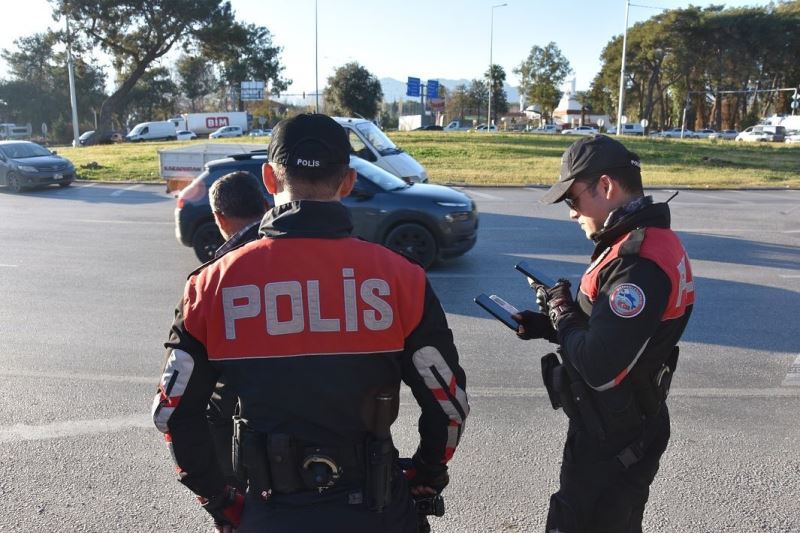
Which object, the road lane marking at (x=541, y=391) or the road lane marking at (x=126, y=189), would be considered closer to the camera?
the road lane marking at (x=541, y=391)

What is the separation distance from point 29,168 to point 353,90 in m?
32.2

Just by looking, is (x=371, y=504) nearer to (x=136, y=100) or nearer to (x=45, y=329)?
(x=45, y=329)

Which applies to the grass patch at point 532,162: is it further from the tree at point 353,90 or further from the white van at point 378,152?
the tree at point 353,90

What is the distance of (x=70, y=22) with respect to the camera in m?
44.8

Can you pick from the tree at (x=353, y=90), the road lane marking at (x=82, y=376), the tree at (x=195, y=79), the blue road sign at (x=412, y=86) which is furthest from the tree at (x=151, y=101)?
the road lane marking at (x=82, y=376)

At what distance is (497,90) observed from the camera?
76.1m

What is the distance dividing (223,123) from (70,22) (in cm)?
1488

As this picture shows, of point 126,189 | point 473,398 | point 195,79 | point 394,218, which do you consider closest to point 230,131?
point 195,79

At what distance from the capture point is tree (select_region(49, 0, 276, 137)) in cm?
Result: 4466

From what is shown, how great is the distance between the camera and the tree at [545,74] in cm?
7706

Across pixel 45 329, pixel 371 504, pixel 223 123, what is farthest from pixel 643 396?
pixel 223 123

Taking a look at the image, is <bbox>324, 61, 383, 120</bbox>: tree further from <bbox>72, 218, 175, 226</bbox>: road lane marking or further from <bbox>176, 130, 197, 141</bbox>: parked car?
<bbox>72, 218, 175, 226</bbox>: road lane marking

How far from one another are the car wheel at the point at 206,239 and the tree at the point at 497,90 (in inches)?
2410

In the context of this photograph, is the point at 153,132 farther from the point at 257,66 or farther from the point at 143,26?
the point at 257,66
